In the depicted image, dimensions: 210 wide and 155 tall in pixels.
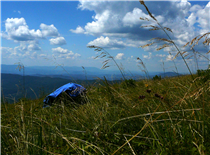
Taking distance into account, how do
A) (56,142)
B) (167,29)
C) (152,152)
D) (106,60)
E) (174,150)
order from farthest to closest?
(106,60)
(167,29)
(56,142)
(152,152)
(174,150)

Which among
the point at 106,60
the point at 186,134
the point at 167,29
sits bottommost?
the point at 186,134

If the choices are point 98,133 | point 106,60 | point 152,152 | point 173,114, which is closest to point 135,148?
point 152,152

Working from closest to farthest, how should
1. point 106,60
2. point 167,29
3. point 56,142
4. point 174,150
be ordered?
point 174,150, point 56,142, point 167,29, point 106,60

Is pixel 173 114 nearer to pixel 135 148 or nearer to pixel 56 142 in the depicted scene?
pixel 135 148

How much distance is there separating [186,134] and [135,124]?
664 millimetres

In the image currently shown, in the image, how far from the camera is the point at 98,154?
164cm

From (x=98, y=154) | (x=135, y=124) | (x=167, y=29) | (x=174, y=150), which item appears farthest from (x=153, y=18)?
(x=98, y=154)

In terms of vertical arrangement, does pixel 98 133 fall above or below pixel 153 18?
below

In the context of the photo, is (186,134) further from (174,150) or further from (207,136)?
(174,150)

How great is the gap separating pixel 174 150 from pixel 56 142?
1.50 metres

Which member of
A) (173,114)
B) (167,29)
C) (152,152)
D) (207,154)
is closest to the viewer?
(207,154)

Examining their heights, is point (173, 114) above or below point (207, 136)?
above

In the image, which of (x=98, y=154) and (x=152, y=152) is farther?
(x=98, y=154)

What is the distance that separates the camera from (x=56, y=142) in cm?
200
